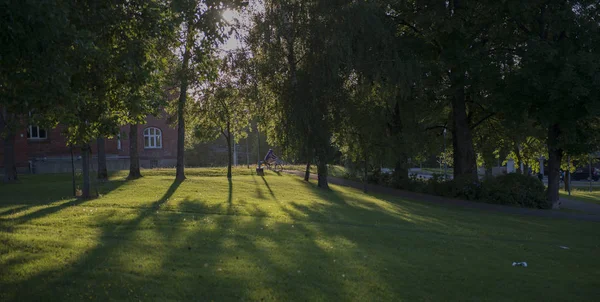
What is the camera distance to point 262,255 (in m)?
8.96

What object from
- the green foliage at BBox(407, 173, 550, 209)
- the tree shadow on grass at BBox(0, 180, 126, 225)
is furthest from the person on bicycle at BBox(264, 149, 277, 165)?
the tree shadow on grass at BBox(0, 180, 126, 225)

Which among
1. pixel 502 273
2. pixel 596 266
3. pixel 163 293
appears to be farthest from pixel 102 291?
pixel 596 266

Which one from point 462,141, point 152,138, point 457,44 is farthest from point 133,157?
point 152,138

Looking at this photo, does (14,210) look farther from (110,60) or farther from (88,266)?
(88,266)

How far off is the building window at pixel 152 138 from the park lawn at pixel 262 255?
4286 cm

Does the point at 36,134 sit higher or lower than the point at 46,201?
higher

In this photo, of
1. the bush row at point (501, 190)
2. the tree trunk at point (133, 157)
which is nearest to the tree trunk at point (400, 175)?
the bush row at point (501, 190)

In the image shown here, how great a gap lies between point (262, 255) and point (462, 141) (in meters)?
21.5

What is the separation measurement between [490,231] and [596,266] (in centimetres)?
463

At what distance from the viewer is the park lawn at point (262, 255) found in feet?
23.2

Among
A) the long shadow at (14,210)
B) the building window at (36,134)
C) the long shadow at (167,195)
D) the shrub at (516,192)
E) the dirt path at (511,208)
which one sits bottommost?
the dirt path at (511,208)

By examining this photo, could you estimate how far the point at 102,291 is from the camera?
6.58m

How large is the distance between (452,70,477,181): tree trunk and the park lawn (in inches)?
464

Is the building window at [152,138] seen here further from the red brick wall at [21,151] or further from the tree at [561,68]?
the tree at [561,68]
